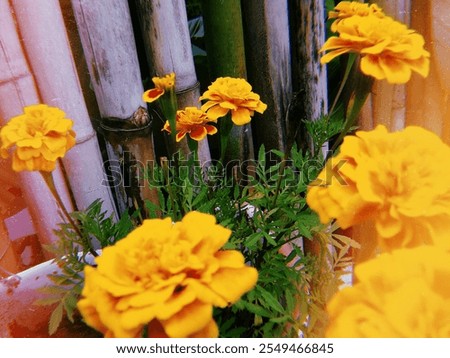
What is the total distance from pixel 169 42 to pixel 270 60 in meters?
0.12

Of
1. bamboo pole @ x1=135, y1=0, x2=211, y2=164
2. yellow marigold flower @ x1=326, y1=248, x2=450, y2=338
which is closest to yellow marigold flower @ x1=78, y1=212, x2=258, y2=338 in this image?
yellow marigold flower @ x1=326, y1=248, x2=450, y2=338

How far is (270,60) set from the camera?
0.51 metres

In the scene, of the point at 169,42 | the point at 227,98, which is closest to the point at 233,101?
the point at 227,98

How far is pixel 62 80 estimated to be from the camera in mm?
435

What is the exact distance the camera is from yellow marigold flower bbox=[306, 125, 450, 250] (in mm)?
244

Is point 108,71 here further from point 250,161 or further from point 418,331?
point 418,331

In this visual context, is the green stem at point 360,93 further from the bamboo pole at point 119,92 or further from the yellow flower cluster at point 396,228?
the bamboo pole at point 119,92

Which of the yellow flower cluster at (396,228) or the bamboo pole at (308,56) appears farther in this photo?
the bamboo pole at (308,56)

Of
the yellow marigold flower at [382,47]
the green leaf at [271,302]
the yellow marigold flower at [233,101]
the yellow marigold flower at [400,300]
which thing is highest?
the yellow marigold flower at [382,47]

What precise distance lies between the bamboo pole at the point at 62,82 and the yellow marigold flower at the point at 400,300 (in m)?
0.26

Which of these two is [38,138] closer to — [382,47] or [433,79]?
[382,47]

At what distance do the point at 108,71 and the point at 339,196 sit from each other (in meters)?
0.29

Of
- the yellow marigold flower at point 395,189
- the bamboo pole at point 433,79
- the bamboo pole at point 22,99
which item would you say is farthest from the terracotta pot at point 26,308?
the bamboo pole at point 433,79

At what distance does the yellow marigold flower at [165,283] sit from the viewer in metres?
0.21
